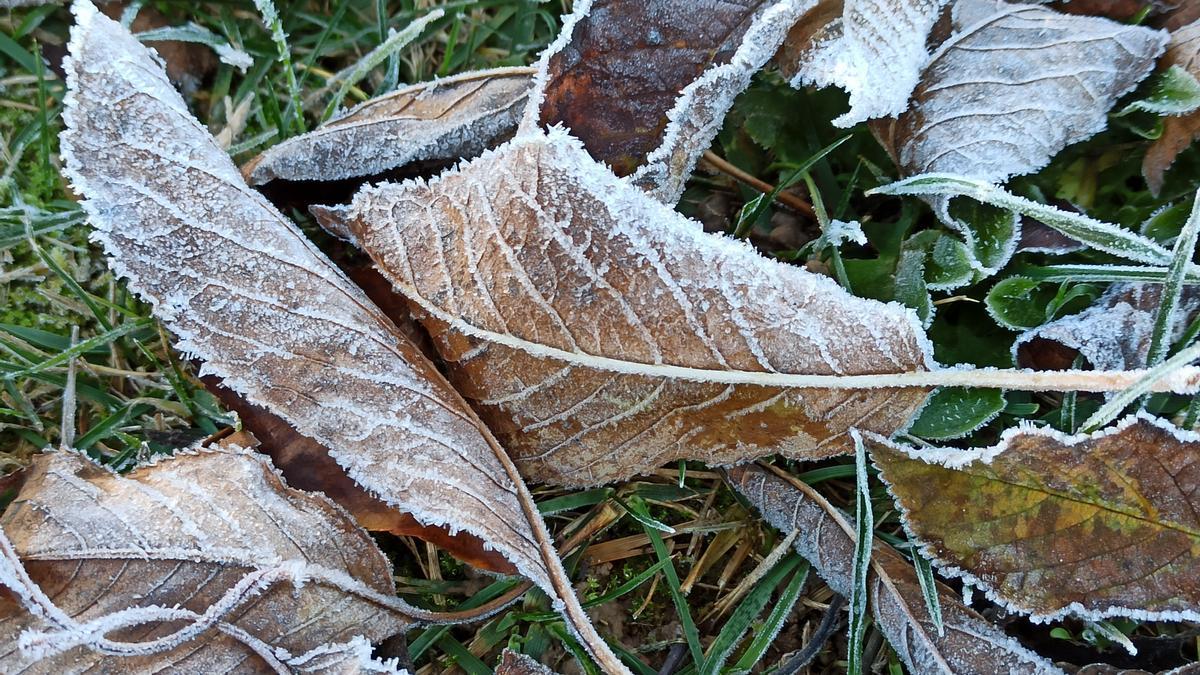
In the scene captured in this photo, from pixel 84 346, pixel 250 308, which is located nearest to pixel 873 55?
pixel 250 308

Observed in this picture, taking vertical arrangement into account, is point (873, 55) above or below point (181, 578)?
above

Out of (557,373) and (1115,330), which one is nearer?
(557,373)

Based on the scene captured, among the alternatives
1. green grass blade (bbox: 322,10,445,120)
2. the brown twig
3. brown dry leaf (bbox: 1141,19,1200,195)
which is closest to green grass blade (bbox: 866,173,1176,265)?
brown dry leaf (bbox: 1141,19,1200,195)

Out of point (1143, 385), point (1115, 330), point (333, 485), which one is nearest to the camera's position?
point (1143, 385)

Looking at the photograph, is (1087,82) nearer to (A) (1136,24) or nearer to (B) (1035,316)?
(A) (1136,24)

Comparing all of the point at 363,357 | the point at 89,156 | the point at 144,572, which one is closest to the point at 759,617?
the point at 363,357

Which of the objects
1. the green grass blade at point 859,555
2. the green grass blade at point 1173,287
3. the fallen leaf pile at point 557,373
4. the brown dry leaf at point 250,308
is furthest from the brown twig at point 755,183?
the brown dry leaf at point 250,308

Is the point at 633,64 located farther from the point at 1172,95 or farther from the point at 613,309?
the point at 1172,95
